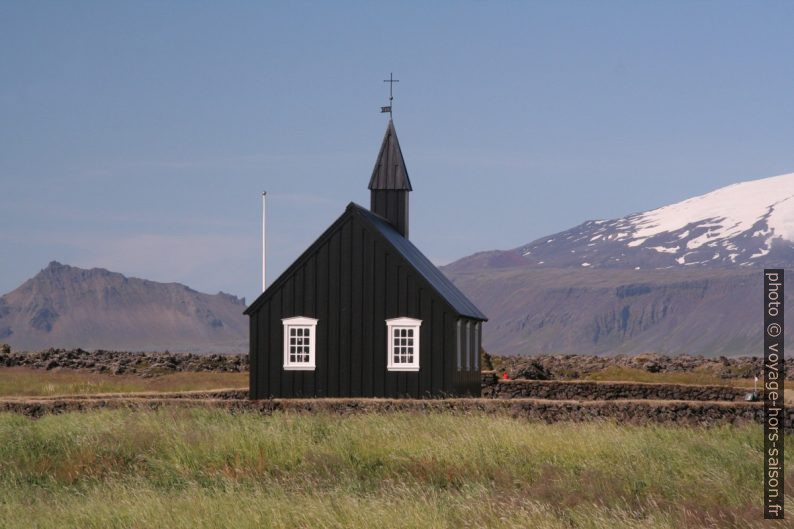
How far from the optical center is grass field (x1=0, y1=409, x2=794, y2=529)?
820 inches

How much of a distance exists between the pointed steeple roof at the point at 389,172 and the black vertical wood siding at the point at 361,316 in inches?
294

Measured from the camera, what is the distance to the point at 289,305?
4419cm

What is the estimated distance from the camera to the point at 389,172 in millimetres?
51031

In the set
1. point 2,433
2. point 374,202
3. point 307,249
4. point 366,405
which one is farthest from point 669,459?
point 374,202

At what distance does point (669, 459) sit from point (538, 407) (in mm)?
10689

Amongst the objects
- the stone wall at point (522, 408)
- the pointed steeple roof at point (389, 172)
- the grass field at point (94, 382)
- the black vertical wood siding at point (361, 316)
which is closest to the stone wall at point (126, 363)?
the grass field at point (94, 382)

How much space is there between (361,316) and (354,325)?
0.40 m

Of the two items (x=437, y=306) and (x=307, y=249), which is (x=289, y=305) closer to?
(x=307, y=249)

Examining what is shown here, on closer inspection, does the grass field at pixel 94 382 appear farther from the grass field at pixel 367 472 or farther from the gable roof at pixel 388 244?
the grass field at pixel 367 472

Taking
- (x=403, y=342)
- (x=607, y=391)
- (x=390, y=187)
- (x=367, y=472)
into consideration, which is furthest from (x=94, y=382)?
(x=367, y=472)

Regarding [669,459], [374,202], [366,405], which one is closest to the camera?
[669,459]

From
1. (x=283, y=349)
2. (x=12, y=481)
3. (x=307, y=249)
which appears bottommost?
(x=12, y=481)

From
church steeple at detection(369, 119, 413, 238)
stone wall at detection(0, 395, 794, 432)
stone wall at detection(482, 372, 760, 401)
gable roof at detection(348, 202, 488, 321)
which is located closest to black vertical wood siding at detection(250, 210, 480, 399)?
gable roof at detection(348, 202, 488, 321)

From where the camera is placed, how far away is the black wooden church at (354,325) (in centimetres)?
4338
